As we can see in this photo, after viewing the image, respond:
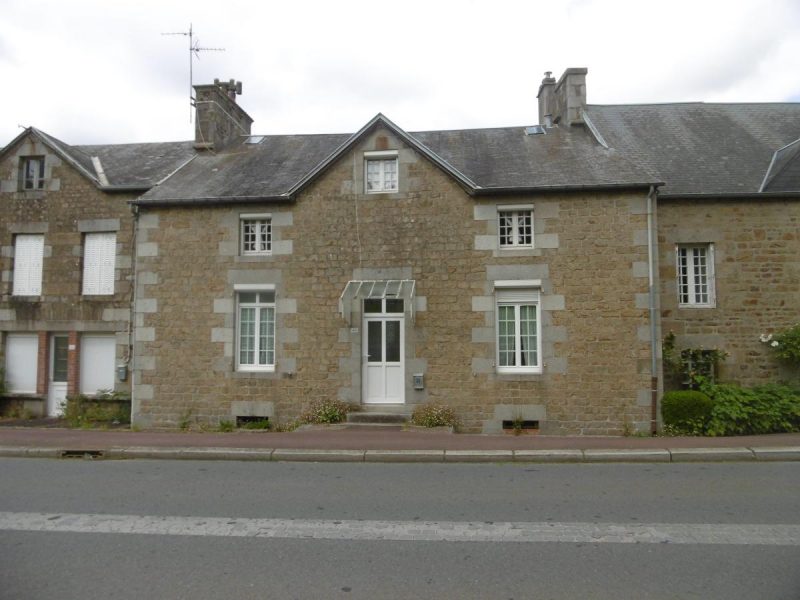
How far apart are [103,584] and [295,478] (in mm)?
3598

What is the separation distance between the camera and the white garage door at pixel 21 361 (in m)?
14.2

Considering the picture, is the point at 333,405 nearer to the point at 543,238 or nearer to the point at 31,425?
the point at 543,238

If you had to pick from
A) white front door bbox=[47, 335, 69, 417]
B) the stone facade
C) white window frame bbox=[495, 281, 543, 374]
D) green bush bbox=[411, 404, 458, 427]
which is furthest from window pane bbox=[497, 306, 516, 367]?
white front door bbox=[47, 335, 69, 417]

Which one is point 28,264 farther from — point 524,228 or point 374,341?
point 524,228

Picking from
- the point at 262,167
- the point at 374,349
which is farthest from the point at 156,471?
the point at 262,167

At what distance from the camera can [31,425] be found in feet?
42.4

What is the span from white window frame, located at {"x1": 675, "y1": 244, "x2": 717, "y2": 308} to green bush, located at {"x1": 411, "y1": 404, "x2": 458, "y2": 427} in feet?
17.4

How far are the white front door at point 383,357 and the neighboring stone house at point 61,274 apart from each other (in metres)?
5.75

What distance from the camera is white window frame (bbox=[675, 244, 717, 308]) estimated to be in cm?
1240

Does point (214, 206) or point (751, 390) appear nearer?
point (751, 390)

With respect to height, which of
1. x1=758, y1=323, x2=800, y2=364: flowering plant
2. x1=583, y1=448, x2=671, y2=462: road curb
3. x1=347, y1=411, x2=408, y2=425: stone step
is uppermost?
x1=758, y1=323, x2=800, y2=364: flowering plant

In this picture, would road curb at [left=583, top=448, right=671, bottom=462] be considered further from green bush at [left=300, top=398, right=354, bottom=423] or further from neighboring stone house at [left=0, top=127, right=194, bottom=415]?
neighboring stone house at [left=0, top=127, right=194, bottom=415]

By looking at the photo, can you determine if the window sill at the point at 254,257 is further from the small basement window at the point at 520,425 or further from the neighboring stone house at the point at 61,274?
the small basement window at the point at 520,425

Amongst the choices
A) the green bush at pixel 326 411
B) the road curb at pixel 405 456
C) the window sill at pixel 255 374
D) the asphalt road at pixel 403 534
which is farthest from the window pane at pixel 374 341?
the asphalt road at pixel 403 534
